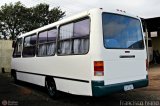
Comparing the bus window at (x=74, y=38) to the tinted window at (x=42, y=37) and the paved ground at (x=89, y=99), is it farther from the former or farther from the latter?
the paved ground at (x=89, y=99)

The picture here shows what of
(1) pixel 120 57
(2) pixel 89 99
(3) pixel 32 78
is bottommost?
(2) pixel 89 99

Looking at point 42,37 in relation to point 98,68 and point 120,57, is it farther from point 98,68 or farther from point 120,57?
point 98,68

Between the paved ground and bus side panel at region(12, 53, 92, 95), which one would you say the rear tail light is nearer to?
bus side panel at region(12, 53, 92, 95)

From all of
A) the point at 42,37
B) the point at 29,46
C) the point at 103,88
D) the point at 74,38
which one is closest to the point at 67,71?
the point at 74,38

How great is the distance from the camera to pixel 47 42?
9883mm

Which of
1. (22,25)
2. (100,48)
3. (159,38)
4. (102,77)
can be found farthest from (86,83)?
(22,25)

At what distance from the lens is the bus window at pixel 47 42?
9414 millimetres

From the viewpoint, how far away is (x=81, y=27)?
7.91 m

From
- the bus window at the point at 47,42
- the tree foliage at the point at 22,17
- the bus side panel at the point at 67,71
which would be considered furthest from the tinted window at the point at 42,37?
the tree foliage at the point at 22,17

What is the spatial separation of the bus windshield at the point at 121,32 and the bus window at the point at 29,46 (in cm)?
427

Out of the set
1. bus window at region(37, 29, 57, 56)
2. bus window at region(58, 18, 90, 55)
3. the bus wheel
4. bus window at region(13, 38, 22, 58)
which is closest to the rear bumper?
bus window at region(58, 18, 90, 55)

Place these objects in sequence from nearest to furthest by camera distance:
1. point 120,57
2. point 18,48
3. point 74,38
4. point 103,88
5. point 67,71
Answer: point 103,88, point 120,57, point 74,38, point 67,71, point 18,48

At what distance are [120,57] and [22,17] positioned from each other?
4120 centimetres

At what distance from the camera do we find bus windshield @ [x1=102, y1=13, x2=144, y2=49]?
759 centimetres
